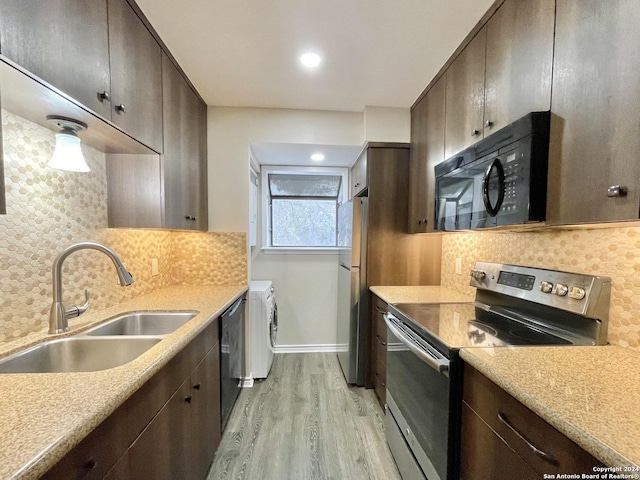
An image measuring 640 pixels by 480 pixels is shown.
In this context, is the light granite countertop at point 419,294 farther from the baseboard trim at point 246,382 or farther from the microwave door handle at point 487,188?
the baseboard trim at point 246,382

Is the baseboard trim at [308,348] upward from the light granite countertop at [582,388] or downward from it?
downward

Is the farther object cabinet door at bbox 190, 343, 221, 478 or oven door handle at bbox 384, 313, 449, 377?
cabinet door at bbox 190, 343, 221, 478

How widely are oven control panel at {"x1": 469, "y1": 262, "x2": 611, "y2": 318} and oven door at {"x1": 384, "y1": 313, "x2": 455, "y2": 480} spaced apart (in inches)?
22.4

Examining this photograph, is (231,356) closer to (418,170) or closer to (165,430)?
(165,430)

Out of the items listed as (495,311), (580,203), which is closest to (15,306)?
(580,203)

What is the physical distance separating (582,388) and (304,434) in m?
1.73

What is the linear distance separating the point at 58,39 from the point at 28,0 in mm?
106

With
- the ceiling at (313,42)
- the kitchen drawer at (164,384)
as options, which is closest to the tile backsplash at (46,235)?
the kitchen drawer at (164,384)

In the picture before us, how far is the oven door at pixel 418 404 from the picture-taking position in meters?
1.14

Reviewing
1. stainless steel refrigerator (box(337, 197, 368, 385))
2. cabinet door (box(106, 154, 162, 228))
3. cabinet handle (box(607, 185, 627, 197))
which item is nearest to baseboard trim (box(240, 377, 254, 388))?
stainless steel refrigerator (box(337, 197, 368, 385))

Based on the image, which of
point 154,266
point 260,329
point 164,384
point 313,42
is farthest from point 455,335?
point 154,266

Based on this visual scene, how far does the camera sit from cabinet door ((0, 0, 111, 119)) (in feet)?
2.54

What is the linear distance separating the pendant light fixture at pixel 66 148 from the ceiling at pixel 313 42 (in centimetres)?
69

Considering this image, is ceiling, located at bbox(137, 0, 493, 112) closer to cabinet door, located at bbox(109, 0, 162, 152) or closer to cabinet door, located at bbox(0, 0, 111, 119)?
cabinet door, located at bbox(109, 0, 162, 152)
